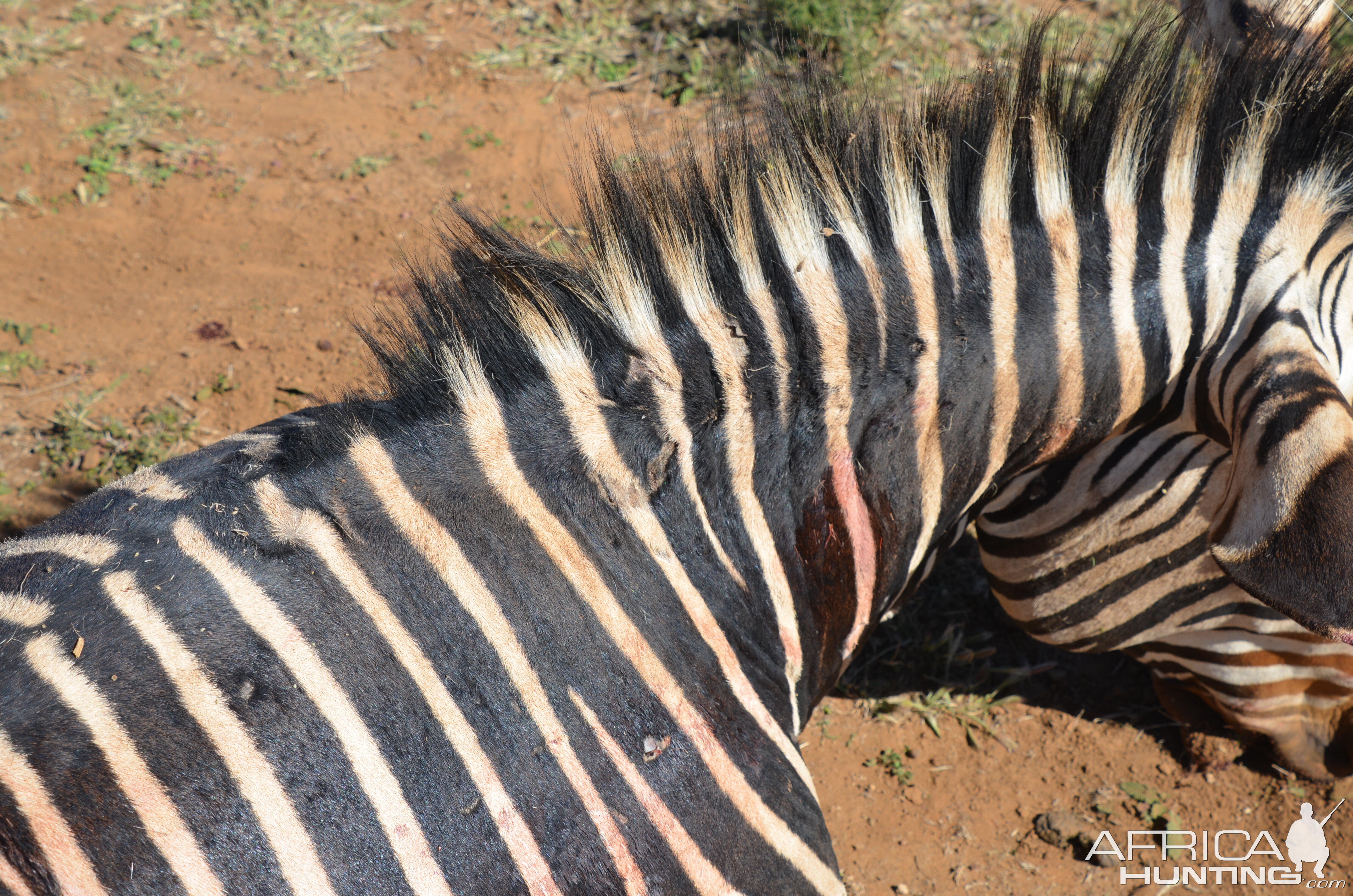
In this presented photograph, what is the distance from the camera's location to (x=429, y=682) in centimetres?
148

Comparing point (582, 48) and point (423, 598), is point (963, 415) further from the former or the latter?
point (582, 48)

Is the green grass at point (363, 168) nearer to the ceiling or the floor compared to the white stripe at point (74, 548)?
nearer to the ceiling

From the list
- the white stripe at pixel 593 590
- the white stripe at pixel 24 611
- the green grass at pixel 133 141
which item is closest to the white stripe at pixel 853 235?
the white stripe at pixel 593 590

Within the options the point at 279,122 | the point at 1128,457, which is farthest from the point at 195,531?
the point at 279,122

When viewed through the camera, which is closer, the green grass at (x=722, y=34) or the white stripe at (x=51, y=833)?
the white stripe at (x=51, y=833)

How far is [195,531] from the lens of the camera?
1.52m

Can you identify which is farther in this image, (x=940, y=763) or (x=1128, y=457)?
(x=940, y=763)

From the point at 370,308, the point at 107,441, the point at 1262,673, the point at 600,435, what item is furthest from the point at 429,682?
the point at 107,441

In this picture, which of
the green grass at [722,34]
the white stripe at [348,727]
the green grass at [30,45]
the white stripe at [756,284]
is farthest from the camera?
the green grass at [30,45]

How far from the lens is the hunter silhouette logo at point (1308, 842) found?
2.76 meters

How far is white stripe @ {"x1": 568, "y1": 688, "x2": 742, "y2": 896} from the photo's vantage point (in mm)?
1524

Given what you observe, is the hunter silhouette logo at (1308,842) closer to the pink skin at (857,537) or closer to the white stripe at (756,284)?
the pink skin at (857,537)

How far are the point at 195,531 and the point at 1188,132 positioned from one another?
79.0 inches

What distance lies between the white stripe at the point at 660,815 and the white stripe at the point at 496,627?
0.16 feet
